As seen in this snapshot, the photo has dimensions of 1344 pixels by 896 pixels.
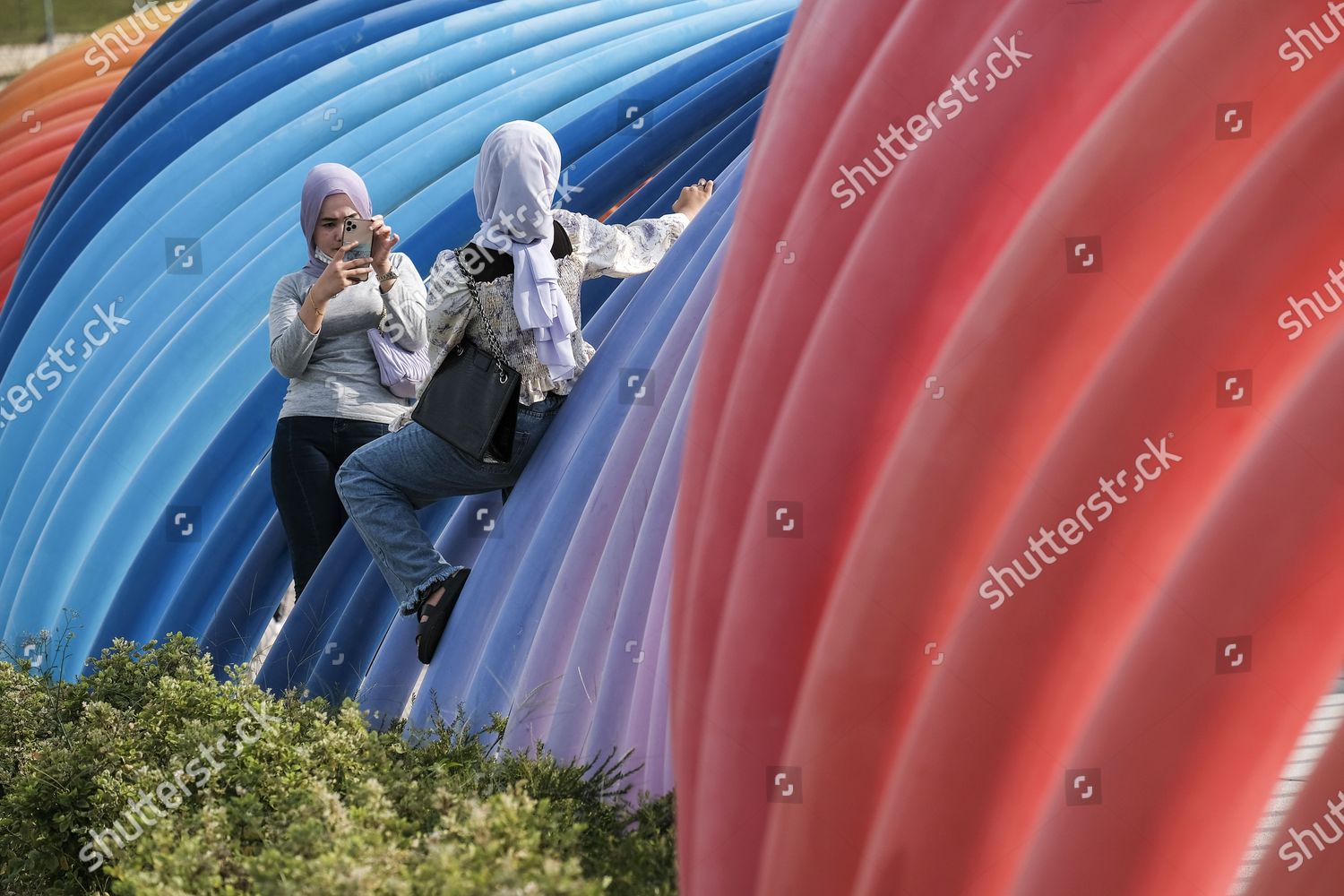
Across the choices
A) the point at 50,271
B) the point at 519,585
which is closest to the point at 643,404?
the point at 519,585

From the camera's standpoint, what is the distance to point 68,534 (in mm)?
7324

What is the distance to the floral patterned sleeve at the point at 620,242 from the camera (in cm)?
461

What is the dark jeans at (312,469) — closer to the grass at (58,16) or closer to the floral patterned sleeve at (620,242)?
the floral patterned sleeve at (620,242)

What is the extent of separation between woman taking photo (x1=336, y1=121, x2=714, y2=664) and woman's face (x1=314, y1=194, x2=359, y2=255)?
84 cm

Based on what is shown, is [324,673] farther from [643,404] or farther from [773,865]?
[773,865]

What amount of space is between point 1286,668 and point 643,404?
2.37 metres

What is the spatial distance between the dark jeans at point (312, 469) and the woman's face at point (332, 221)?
0.63 metres

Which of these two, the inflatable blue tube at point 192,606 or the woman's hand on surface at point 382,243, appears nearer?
the woman's hand on surface at point 382,243

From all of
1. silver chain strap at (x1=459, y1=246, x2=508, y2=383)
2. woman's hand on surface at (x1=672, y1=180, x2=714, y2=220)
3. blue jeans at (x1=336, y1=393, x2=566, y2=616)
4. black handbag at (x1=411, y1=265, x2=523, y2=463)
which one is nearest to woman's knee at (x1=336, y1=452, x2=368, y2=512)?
blue jeans at (x1=336, y1=393, x2=566, y2=616)

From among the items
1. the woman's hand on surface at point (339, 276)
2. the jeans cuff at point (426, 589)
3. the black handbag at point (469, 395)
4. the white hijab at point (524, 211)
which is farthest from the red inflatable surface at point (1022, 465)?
the woman's hand on surface at point (339, 276)
